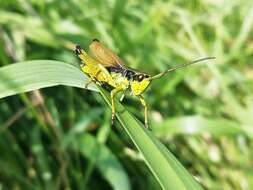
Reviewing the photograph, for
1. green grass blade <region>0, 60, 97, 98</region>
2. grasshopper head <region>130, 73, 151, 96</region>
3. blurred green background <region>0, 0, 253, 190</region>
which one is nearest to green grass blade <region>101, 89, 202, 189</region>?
green grass blade <region>0, 60, 97, 98</region>

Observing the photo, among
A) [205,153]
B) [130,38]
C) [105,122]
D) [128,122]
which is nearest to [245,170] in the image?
[205,153]

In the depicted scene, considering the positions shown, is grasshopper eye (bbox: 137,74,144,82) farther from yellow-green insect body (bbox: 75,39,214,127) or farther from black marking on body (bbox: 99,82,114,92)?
black marking on body (bbox: 99,82,114,92)

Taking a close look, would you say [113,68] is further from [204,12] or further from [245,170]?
[204,12]

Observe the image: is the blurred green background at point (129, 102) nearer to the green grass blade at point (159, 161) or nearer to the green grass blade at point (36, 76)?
the green grass blade at point (36, 76)

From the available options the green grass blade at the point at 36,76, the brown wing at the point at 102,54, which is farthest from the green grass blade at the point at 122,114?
the brown wing at the point at 102,54

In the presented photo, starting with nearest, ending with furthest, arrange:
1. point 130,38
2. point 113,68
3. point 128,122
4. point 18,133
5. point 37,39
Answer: point 128,122 < point 113,68 < point 18,133 < point 37,39 < point 130,38

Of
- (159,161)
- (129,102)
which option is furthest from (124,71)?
(129,102)
